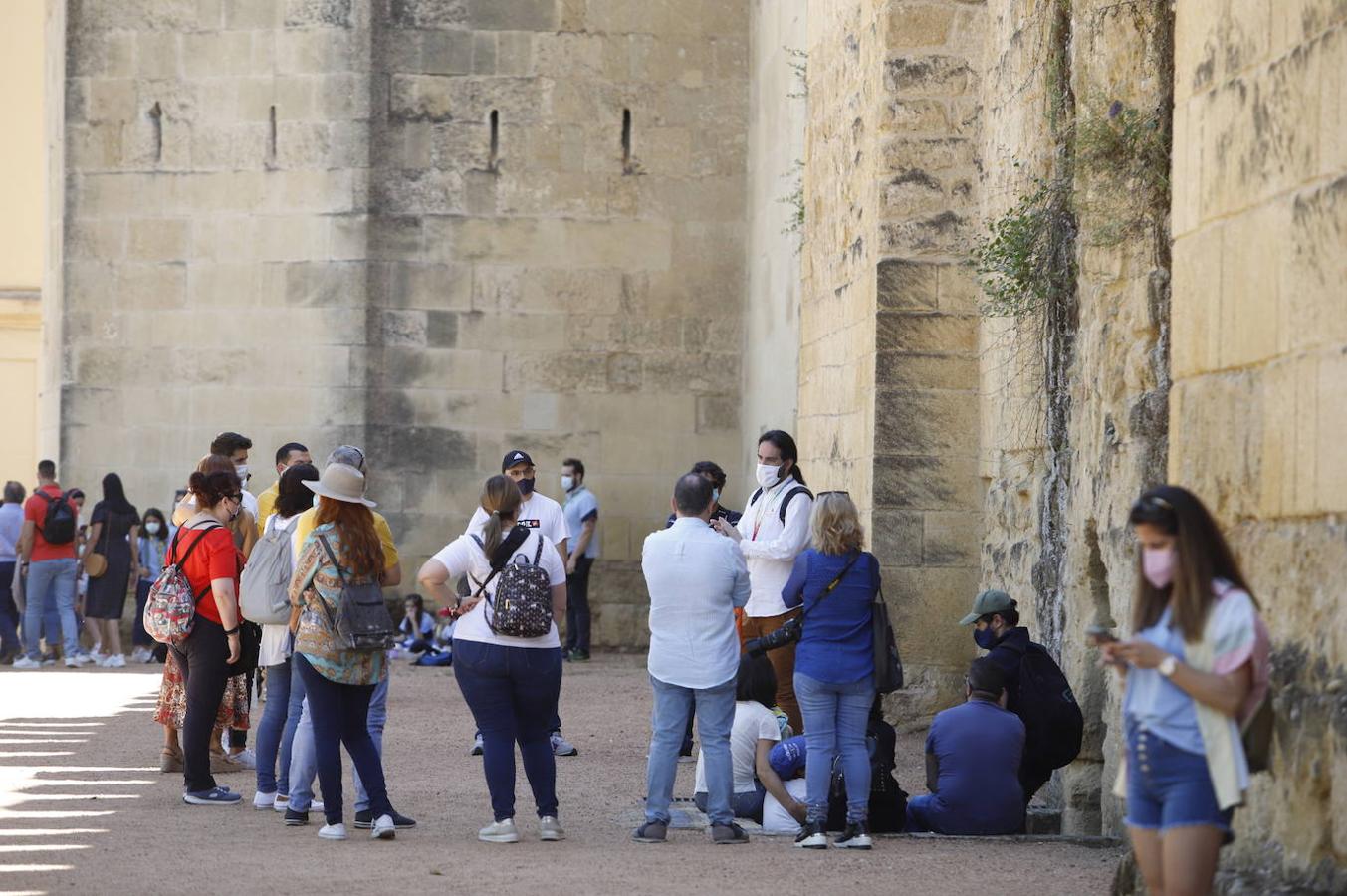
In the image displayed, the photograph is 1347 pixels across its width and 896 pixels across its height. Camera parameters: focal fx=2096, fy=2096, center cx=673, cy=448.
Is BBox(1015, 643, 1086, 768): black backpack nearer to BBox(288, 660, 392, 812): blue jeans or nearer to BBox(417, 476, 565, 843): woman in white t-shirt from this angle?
BBox(417, 476, 565, 843): woman in white t-shirt

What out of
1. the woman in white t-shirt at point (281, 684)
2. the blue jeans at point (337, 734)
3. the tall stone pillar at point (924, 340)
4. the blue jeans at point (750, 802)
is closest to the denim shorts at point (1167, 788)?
the blue jeans at point (337, 734)

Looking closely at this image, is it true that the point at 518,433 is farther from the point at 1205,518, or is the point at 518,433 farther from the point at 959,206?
the point at 1205,518

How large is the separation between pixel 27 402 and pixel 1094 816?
2015 centimetres

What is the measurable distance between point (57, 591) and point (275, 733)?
8.34m

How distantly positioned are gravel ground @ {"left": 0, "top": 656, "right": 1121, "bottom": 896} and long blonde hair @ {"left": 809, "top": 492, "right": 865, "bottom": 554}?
44.2 inches

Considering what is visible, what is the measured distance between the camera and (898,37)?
11.1 meters

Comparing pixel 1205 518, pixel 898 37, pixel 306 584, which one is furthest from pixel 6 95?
pixel 1205 518

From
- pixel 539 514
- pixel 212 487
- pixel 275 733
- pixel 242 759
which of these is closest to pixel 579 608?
pixel 539 514

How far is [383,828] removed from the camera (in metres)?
7.72

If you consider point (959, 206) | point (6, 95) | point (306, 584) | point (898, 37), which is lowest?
point (306, 584)

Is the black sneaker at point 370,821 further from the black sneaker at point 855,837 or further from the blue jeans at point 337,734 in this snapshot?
the black sneaker at point 855,837

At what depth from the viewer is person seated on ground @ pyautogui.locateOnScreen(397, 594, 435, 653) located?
1728 centimetres

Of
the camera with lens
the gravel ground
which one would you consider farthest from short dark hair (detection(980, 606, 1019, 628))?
the gravel ground

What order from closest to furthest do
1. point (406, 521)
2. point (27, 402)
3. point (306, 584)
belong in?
1. point (306, 584)
2. point (406, 521)
3. point (27, 402)
